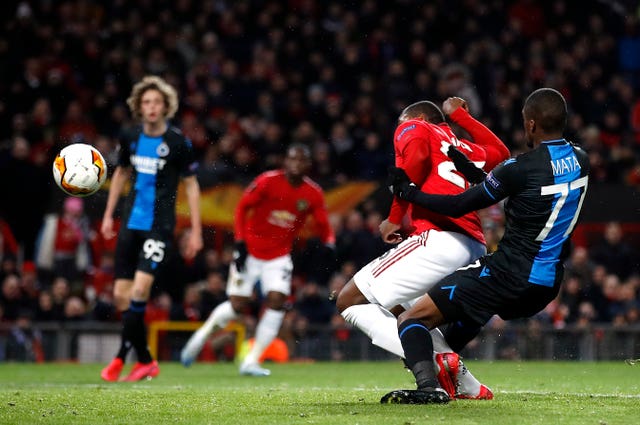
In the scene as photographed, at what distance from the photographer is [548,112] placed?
6504mm

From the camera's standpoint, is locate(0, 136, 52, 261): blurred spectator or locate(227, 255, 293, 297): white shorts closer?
locate(227, 255, 293, 297): white shorts

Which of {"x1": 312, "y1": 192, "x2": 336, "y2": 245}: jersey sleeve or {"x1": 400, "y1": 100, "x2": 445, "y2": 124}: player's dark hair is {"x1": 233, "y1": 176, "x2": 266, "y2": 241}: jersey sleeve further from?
{"x1": 400, "y1": 100, "x2": 445, "y2": 124}: player's dark hair

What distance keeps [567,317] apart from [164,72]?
23.5 ft

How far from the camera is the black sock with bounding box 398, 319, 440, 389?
6.51 m

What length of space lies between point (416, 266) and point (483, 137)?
3.91ft

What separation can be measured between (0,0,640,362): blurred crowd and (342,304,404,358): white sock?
731cm

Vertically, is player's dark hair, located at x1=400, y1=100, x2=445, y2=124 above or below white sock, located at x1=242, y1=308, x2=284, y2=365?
above

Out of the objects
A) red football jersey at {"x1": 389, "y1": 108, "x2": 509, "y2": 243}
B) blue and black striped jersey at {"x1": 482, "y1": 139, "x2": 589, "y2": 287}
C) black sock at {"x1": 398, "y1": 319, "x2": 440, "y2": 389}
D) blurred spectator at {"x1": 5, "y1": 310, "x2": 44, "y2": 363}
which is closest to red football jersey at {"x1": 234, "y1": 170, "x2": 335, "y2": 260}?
blurred spectator at {"x1": 5, "y1": 310, "x2": 44, "y2": 363}

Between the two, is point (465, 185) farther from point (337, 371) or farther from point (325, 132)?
point (325, 132)

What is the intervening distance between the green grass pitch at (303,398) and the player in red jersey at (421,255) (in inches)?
14.7

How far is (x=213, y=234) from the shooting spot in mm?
15680

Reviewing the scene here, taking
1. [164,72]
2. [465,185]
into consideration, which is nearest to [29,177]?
[164,72]

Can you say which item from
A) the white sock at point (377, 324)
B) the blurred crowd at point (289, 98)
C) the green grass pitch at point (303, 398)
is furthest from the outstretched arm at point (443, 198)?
the blurred crowd at point (289, 98)

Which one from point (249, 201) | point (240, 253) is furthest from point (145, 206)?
point (249, 201)
